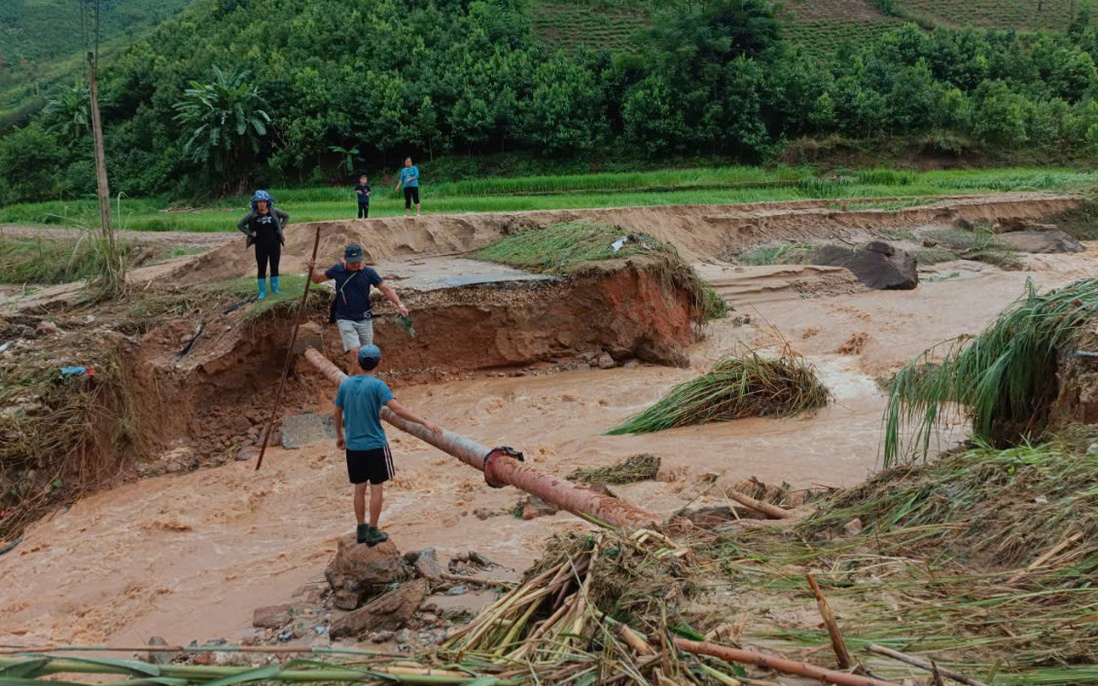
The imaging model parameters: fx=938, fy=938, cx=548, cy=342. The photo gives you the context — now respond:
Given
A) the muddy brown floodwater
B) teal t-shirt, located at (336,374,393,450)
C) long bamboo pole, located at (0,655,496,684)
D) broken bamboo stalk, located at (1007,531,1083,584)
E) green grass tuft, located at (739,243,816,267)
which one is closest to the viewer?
long bamboo pole, located at (0,655,496,684)

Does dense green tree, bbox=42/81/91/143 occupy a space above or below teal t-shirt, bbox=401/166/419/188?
above

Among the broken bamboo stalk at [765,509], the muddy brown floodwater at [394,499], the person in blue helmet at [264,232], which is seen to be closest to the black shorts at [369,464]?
the muddy brown floodwater at [394,499]

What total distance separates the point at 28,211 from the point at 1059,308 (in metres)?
29.2

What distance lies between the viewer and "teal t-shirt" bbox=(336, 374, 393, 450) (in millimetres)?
6031

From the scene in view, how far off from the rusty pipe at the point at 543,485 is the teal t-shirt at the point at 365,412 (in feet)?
1.58

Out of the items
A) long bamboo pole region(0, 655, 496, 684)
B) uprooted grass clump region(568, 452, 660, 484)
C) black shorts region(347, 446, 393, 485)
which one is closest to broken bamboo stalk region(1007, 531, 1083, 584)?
long bamboo pole region(0, 655, 496, 684)

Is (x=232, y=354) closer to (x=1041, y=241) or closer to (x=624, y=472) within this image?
(x=624, y=472)

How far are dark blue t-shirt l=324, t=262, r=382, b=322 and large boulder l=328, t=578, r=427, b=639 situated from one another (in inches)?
186

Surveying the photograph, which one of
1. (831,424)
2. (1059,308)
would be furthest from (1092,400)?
(831,424)

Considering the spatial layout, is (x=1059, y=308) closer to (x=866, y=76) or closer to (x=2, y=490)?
(x=2, y=490)

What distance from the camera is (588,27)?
144 feet

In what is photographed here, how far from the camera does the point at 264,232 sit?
1117 centimetres

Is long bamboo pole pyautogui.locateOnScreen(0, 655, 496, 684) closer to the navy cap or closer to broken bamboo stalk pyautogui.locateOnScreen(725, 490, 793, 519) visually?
broken bamboo stalk pyautogui.locateOnScreen(725, 490, 793, 519)

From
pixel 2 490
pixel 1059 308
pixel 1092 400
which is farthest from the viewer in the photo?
pixel 2 490
